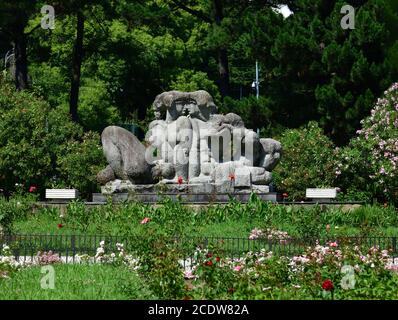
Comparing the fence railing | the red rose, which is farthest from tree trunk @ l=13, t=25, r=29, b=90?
the red rose

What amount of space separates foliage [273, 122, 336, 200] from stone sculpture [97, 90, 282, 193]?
12.3 ft

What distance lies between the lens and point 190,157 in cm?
2708

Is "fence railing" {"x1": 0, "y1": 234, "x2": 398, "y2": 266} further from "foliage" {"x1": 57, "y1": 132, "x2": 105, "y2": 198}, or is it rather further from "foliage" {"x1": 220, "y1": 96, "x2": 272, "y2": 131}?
"foliage" {"x1": 220, "y1": 96, "x2": 272, "y2": 131}

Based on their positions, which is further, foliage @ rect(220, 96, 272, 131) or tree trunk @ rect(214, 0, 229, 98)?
tree trunk @ rect(214, 0, 229, 98)

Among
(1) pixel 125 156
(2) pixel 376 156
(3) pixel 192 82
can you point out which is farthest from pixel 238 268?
(3) pixel 192 82

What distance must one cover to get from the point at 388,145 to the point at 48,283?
17422 mm

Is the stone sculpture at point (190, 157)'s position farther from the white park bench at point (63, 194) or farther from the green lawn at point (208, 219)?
the green lawn at point (208, 219)

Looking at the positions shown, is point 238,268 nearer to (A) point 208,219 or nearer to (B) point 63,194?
(A) point 208,219

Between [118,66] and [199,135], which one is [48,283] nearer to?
[199,135]

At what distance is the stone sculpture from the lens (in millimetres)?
26672

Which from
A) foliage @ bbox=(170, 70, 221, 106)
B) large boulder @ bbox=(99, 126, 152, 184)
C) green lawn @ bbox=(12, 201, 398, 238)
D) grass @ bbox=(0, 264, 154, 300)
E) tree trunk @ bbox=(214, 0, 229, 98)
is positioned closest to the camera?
grass @ bbox=(0, 264, 154, 300)

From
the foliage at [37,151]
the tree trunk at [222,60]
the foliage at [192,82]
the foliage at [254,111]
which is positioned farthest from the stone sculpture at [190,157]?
the foliage at [192,82]

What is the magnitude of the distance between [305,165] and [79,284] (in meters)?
18.1

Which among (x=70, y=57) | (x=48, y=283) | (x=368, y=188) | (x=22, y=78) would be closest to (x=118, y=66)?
(x=70, y=57)
